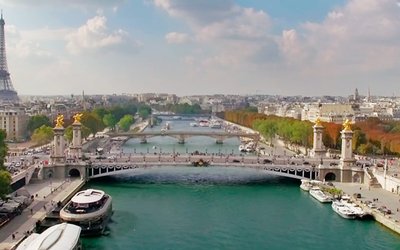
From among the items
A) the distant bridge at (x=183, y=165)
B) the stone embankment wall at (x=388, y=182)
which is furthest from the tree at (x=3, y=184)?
the stone embankment wall at (x=388, y=182)

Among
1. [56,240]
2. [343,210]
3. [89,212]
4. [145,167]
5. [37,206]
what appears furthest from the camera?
[145,167]

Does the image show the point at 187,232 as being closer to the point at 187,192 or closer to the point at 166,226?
the point at 166,226

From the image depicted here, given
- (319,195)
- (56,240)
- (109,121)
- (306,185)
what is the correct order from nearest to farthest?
(56,240) → (319,195) → (306,185) → (109,121)

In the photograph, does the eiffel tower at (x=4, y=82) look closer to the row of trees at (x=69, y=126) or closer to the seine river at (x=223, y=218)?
the row of trees at (x=69, y=126)

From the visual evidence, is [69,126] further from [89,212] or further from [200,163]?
[89,212]

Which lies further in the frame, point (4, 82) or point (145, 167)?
point (4, 82)

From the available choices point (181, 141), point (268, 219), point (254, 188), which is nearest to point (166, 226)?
point (268, 219)

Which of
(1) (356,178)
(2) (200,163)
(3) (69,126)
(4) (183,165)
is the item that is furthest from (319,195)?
(3) (69,126)
